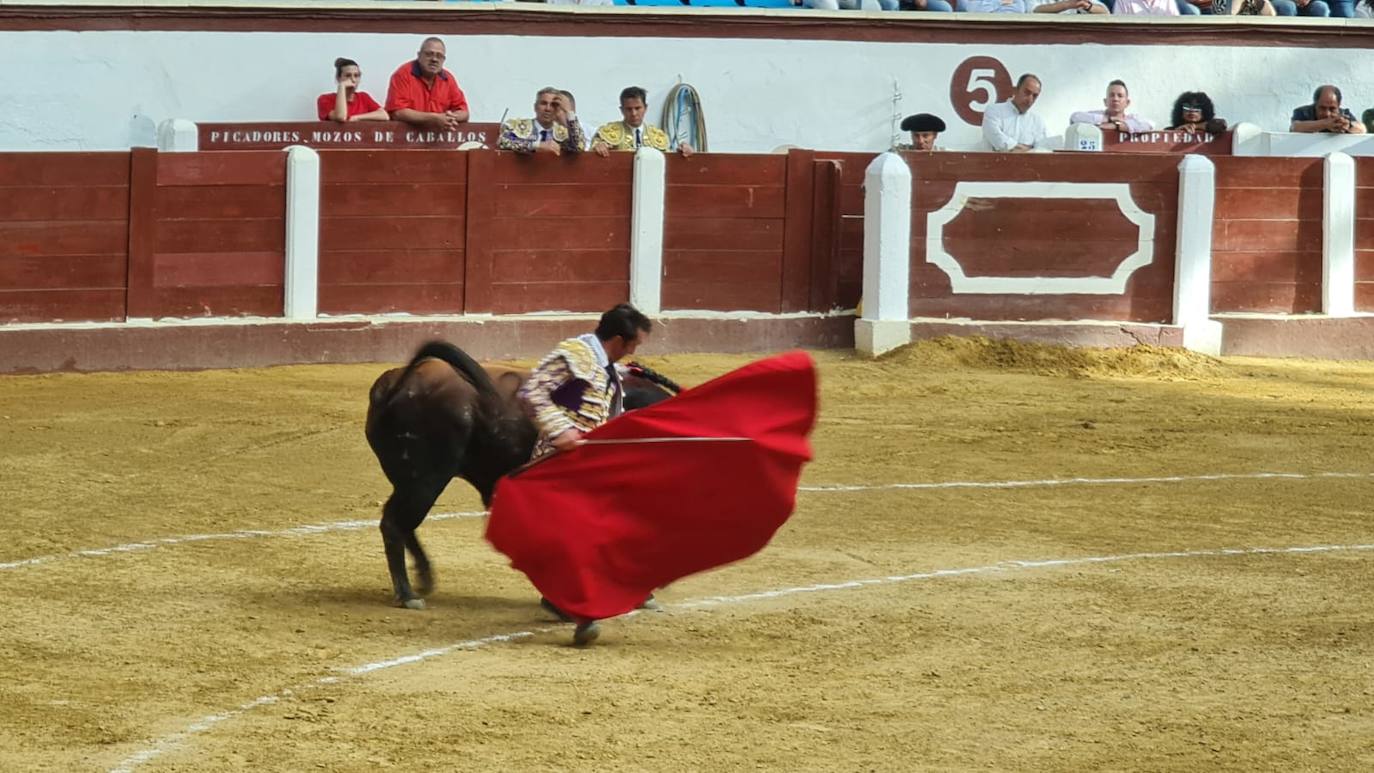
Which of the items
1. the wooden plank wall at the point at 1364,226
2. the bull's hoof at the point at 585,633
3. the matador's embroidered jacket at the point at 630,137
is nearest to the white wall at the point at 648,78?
the matador's embroidered jacket at the point at 630,137

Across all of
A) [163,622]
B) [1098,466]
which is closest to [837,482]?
[1098,466]

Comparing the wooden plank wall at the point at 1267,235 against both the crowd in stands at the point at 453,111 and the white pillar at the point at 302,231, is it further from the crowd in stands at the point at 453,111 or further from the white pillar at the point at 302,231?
the white pillar at the point at 302,231

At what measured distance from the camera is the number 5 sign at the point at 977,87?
14.9 m

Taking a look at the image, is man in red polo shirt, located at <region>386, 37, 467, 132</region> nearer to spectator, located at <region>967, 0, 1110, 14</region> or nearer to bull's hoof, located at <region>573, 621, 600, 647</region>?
spectator, located at <region>967, 0, 1110, 14</region>

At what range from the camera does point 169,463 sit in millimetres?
8172

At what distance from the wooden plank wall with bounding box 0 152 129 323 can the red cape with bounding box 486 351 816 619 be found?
604cm

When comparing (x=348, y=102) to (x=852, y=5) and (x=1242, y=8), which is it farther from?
(x=1242, y=8)

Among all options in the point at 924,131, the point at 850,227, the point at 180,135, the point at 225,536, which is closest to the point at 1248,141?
the point at 924,131

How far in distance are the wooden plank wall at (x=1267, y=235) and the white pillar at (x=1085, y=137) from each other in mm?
1318

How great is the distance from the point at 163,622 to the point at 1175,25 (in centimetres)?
1157

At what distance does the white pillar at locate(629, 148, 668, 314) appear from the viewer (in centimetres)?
1175

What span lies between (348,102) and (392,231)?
1805 mm

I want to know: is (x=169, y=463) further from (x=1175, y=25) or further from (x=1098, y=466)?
(x=1175, y=25)

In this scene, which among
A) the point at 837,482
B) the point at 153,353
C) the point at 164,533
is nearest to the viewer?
the point at 164,533
